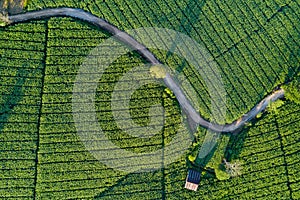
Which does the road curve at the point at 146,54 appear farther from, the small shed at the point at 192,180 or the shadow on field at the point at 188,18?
the small shed at the point at 192,180

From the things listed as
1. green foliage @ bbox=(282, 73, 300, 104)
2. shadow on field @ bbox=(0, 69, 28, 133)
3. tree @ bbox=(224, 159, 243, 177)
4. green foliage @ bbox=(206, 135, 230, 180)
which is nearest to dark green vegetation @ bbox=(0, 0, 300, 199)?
shadow on field @ bbox=(0, 69, 28, 133)

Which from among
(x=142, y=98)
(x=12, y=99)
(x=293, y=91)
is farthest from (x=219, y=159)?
(x=12, y=99)

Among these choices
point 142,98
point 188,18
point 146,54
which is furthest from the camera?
point 188,18

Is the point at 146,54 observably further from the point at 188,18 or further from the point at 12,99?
the point at 12,99

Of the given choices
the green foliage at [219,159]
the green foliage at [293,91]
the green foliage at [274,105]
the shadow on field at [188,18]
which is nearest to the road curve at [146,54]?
the green foliage at [274,105]

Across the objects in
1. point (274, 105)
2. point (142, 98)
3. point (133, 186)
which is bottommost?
point (133, 186)

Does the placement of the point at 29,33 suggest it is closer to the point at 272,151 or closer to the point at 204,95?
the point at 204,95

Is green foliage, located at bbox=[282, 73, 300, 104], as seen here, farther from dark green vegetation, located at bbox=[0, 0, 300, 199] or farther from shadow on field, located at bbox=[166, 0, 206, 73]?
shadow on field, located at bbox=[166, 0, 206, 73]

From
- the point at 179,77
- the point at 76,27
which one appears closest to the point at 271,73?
the point at 179,77
